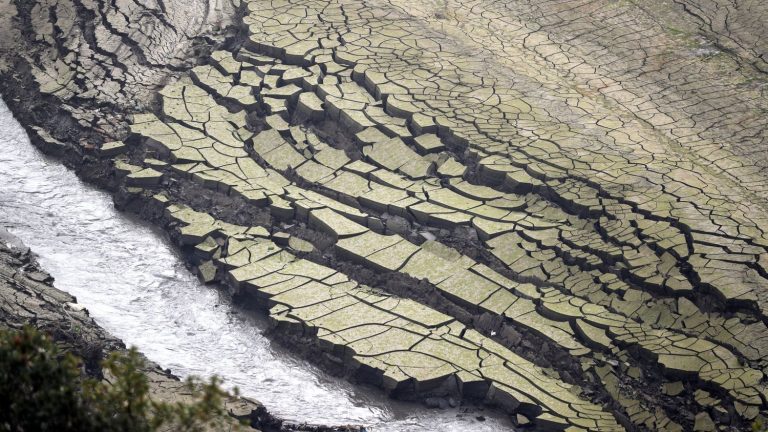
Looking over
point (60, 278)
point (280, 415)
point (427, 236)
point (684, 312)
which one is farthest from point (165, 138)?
point (684, 312)

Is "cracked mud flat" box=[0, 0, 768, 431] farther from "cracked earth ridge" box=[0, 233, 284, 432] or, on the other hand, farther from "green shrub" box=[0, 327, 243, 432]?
"green shrub" box=[0, 327, 243, 432]

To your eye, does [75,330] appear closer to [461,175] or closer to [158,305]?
[158,305]

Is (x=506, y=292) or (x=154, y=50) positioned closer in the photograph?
(x=506, y=292)

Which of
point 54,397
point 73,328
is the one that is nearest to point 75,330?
point 73,328

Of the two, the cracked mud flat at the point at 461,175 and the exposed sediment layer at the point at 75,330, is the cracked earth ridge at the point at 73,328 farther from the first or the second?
the cracked mud flat at the point at 461,175

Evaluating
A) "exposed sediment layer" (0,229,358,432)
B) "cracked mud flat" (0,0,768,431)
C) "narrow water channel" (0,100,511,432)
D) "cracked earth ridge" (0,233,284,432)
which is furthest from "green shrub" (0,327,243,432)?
"cracked mud flat" (0,0,768,431)

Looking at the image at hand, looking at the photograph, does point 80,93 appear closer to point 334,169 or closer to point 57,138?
point 57,138

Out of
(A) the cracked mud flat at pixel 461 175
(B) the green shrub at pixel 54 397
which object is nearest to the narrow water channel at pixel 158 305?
(A) the cracked mud flat at pixel 461 175
